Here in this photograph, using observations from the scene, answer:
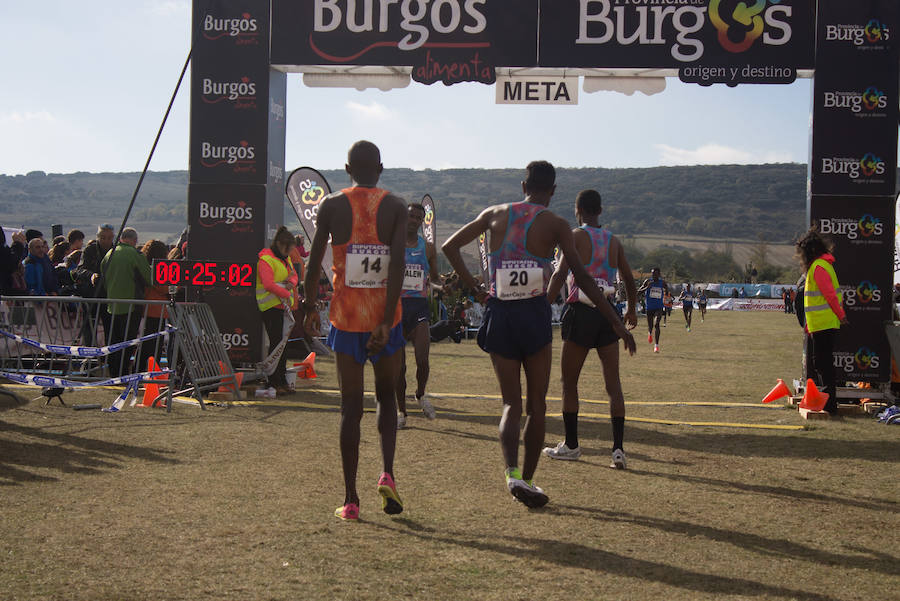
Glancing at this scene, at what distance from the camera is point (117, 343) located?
1071 cm

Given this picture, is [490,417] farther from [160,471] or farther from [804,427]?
[160,471]

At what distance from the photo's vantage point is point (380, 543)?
4.61m

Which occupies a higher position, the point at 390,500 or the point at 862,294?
the point at 862,294

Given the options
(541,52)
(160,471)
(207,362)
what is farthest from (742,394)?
(160,471)

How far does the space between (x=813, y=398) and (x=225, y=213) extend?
7.70 meters

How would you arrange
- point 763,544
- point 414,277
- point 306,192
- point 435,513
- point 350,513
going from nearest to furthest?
point 763,544 → point 350,513 → point 435,513 → point 414,277 → point 306,192

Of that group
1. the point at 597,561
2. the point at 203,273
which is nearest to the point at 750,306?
the point at 203,273

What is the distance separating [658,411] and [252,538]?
6.89m

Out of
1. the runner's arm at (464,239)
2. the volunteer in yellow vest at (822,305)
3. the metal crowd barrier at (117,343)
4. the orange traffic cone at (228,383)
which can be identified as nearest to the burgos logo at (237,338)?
the metal crowd barrier at (117,343)

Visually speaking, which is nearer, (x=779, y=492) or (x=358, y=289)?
(x=358, y=289)

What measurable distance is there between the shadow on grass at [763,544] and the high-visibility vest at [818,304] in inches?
223

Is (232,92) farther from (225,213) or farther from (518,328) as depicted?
(518,328)

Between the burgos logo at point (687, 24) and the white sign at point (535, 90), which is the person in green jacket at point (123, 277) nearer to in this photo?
the white sign at point (535, 90)

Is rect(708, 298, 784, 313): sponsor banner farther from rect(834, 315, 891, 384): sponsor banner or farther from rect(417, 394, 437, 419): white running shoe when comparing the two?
rect(417, 394, 437, 419): white running shoe
